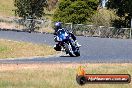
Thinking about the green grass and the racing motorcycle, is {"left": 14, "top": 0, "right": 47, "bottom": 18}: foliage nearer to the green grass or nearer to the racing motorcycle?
the green grass

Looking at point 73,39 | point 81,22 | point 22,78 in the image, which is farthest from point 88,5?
point 22,78

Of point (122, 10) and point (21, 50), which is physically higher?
point (122, 10)

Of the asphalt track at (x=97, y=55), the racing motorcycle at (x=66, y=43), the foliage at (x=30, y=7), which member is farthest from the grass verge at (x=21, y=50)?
the foliage at (x=30, y=7)

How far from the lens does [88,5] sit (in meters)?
51.5

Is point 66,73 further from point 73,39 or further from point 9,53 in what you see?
point 9,53

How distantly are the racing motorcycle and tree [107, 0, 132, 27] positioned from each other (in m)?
24.9

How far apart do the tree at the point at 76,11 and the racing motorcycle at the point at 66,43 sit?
24981 millimetres

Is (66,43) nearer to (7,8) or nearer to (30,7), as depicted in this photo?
(30,7)

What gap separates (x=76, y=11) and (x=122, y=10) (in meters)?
4.96

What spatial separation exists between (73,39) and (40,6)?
→ 29428mm

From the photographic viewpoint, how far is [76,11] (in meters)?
50.8

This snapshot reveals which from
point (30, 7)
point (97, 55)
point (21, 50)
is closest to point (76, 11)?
point (30, 7)

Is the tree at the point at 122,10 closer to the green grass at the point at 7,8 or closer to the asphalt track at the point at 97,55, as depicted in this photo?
the asphalt track at the point at 97,55

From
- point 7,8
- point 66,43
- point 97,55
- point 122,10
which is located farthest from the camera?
point 7,8
